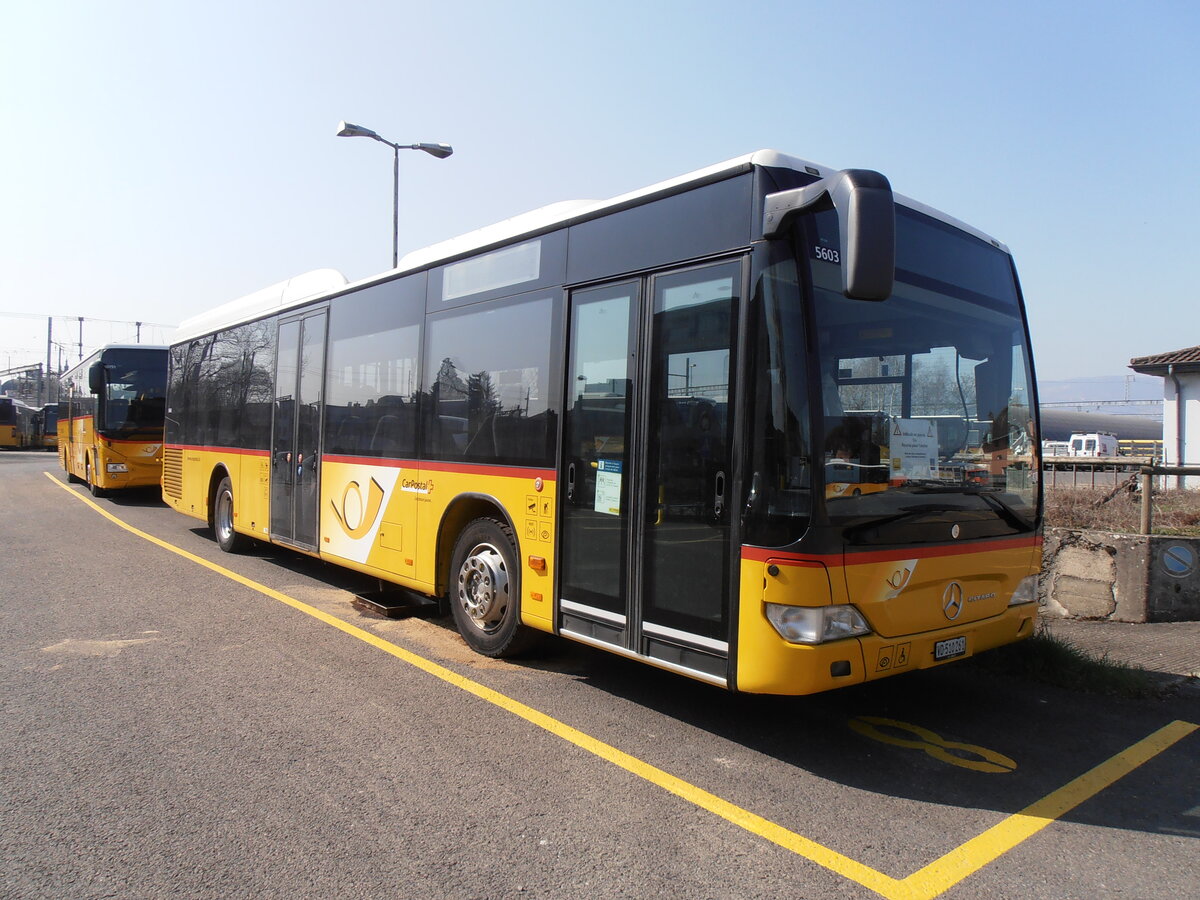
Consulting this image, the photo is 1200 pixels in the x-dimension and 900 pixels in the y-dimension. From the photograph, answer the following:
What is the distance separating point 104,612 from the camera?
24.3ft

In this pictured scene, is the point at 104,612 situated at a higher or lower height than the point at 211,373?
lower

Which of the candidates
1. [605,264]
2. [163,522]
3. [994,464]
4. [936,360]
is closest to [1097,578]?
[994,464]

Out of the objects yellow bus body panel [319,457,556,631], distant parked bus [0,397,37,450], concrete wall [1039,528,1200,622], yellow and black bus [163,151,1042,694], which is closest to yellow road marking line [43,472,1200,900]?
yellow and black bus [163,151,1042,694]

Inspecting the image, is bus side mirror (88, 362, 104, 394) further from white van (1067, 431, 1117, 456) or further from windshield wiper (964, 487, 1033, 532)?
white van (1067, 431, 1117, 456)

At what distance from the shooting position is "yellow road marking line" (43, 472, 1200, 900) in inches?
128

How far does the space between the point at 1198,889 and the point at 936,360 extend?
8.98ft

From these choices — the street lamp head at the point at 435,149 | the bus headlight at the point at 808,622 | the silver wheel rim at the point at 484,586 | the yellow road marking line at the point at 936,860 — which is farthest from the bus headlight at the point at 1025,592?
the street lamp head at the point at 435,149

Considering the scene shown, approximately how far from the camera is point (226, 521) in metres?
11.2

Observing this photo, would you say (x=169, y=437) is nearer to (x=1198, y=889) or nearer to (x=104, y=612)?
(x=104, y=612)

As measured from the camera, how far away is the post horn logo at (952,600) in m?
4.61

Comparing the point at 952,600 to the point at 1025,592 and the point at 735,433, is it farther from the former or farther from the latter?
the point at 735,433

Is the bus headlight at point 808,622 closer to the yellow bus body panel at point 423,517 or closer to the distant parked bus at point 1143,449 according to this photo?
the yellow bus body panel at point 423,517

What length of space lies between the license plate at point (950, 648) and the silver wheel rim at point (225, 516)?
9.22m

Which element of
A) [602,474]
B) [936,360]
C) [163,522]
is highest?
[936,360]
